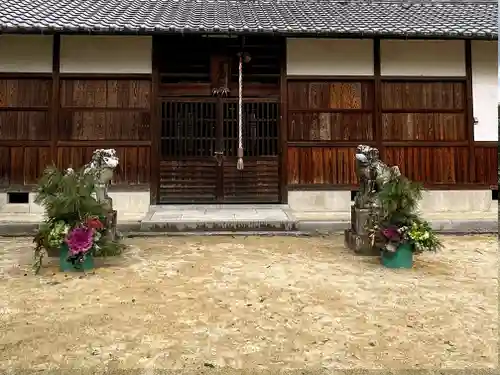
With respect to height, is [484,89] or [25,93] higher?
[484,89]

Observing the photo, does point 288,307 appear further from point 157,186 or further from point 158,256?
point 157,186

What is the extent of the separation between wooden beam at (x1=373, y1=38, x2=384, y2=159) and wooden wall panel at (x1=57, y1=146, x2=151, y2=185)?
530 cm

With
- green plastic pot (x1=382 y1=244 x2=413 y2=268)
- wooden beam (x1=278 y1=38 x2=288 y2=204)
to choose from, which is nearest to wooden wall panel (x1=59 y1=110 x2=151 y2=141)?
wooden beam (x1=278 y1=38 x2=288 y2=204)

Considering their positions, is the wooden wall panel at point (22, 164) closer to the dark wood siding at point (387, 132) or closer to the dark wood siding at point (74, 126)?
the dark wood siding at point (74, 126)

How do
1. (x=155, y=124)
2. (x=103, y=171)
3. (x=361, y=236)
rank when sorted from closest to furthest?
(x=361, y=236) < (x=103, y=171) < (x=155, y=124)

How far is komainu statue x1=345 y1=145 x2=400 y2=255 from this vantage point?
589cm

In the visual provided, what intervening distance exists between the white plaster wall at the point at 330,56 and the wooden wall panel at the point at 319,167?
186 cm

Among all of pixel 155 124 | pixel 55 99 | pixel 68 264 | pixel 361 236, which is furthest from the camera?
pixel 155 124

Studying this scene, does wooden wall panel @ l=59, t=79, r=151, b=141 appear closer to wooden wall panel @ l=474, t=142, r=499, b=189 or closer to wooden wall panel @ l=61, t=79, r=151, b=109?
wooden wall panel @ l=61, t=79, r=151, b=109

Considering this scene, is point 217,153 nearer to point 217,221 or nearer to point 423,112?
point 217,221

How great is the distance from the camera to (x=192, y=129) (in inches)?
378

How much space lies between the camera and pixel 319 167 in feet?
31.1

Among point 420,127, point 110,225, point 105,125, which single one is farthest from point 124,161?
point 420,127

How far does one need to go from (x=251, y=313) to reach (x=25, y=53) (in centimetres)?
855
